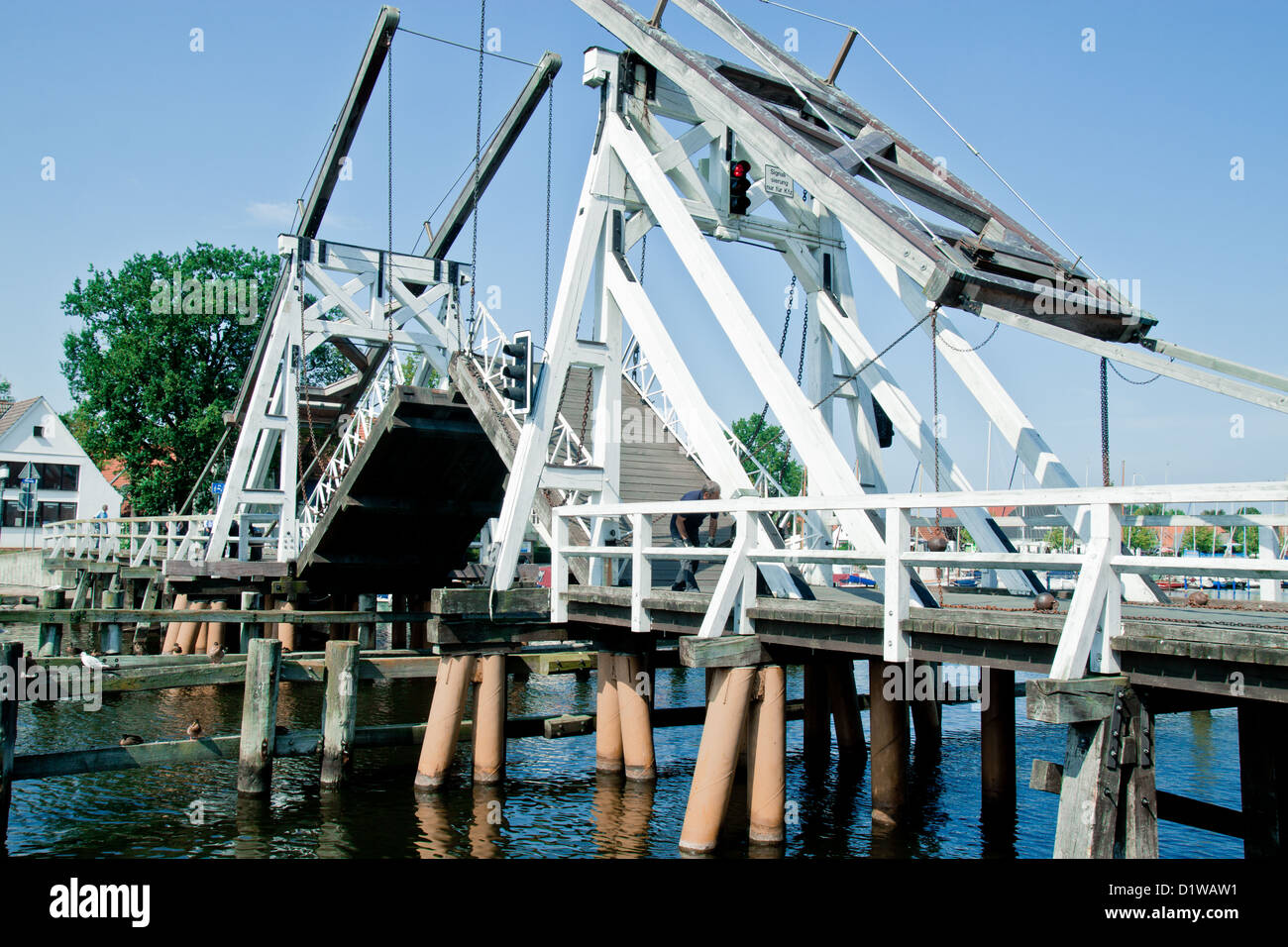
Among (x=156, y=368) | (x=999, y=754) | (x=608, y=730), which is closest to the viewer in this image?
(x=999, y=754)

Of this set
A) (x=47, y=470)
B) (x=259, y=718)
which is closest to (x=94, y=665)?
(x=259, y=718)

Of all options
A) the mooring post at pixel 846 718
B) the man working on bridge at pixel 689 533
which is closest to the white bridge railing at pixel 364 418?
the man working on bridge at pixel 689 533

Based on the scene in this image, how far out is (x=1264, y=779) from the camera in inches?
401

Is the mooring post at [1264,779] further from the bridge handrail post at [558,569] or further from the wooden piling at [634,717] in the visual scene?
the bridge handrail post at [558,569]

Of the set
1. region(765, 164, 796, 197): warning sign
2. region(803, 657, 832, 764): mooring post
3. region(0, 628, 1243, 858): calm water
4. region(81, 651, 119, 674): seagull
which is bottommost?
region(0, 628, 1243, 858): calm water

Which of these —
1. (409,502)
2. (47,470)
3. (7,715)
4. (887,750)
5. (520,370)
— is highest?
(47,470)

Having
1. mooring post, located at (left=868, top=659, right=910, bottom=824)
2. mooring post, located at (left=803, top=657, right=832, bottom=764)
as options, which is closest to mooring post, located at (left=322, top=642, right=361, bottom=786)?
mooring post, located at (left=868, top=659, right=910, bottom=824)

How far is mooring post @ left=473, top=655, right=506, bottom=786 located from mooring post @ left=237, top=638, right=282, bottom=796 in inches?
104

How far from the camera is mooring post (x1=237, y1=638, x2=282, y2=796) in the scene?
14102 mm

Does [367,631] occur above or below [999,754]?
above

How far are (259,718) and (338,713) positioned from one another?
1071mm

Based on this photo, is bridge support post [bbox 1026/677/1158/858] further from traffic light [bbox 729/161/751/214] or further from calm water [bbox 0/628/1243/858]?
traffic light [bbox 729/161/751/214]

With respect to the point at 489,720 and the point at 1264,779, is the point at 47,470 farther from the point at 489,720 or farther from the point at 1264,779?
the point at 1264,779
